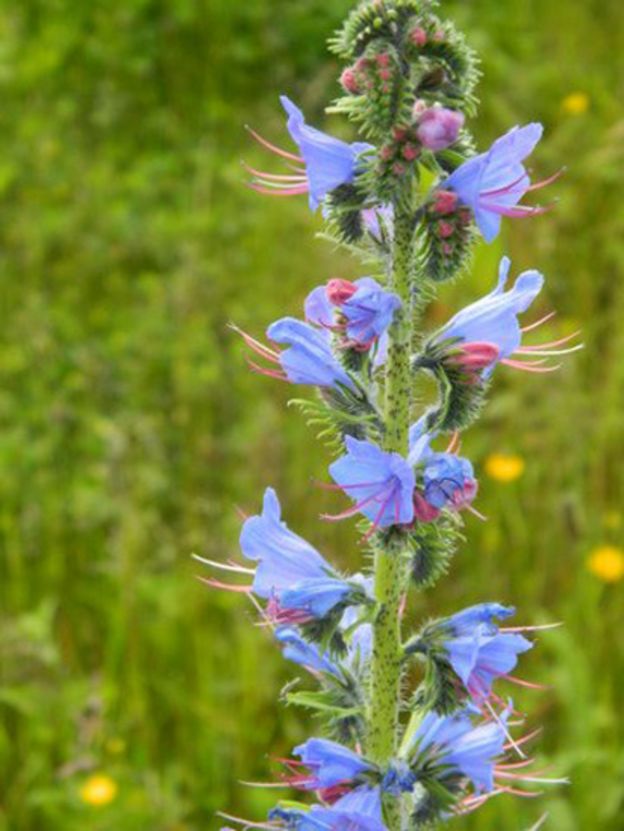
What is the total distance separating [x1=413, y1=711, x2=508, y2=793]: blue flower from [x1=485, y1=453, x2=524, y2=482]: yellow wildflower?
2493 mm

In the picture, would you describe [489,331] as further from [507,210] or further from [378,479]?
[378,479]

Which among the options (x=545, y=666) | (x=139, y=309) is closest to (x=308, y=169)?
(x=545, y=666)

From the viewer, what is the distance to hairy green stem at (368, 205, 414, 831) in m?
1.81

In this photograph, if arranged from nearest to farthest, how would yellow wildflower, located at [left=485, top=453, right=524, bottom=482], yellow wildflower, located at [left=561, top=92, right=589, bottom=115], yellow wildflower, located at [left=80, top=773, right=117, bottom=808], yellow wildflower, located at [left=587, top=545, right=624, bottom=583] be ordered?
yellow wildflower, located at [left=80, top=773, right=117, bottom=808] < yellow wildflower, located at [left=587, top=545, right=624, bottom=583] < yellow wildflower, located at [left=485, top=453, right=524, bottom=482] < yellow wildflower, located at [left=561, top=92, right=589, bottom=115]

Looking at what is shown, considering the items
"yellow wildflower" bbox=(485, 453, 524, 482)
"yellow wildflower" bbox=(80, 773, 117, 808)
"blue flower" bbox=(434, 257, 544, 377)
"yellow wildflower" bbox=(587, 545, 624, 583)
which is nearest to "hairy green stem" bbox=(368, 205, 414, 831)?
"blue flower" bbox=(434, 257, 544, 377)

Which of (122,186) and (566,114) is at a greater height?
(566,114)

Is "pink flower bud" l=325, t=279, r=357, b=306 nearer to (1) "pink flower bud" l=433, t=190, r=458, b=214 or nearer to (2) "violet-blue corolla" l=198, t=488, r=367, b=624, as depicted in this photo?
(1) "pink flower bud" l=433, t=190, r=458, b=214

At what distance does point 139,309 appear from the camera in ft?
17.4

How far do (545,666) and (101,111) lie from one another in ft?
11.6

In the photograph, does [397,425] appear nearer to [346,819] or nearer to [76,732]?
[346,819]

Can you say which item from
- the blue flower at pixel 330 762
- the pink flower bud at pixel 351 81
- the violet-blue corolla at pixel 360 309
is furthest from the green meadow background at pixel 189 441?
the pink flower bud at pixel 351 81

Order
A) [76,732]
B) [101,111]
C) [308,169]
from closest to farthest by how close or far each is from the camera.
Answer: [308,169], [76,732], [101,111]

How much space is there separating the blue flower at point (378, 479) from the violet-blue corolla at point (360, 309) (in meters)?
0.14

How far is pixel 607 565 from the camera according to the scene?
13.6 ft
